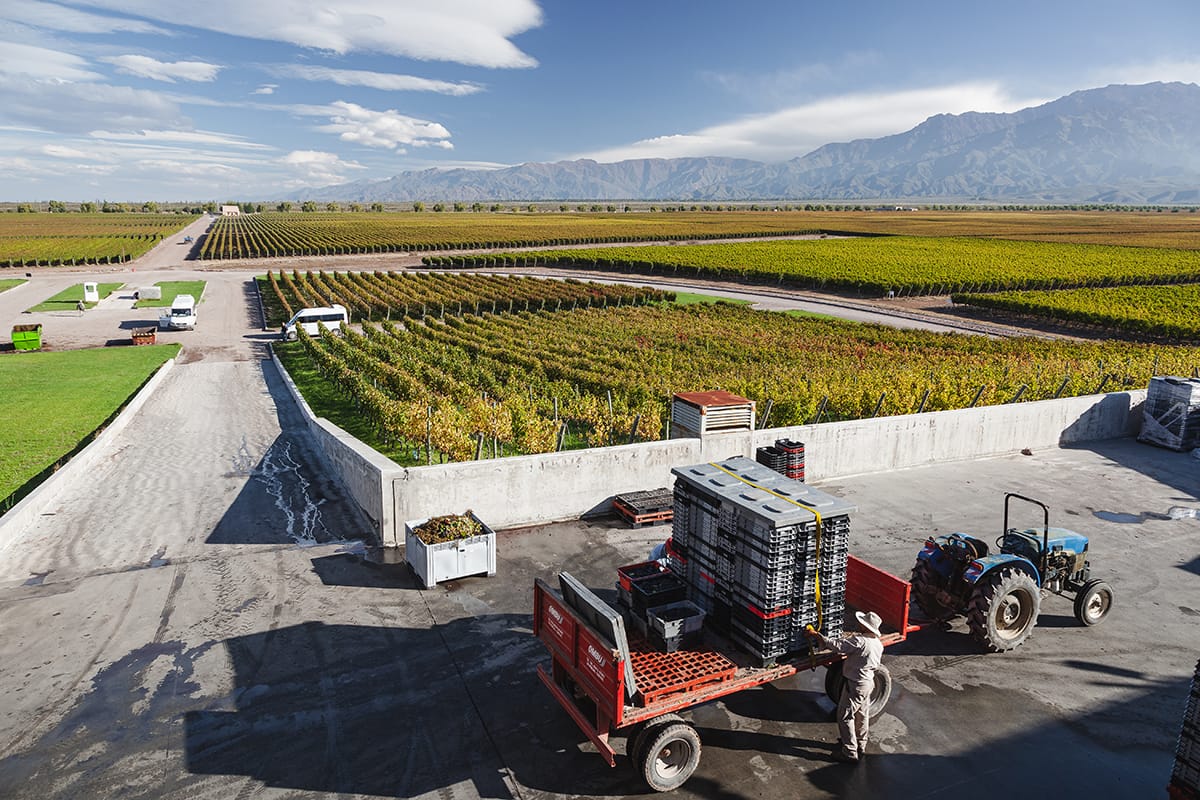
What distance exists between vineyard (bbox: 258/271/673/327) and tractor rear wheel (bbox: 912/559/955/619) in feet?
122

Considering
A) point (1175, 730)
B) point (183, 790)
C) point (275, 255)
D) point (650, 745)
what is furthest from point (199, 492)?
point (275, 255)

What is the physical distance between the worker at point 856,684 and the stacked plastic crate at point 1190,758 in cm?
275

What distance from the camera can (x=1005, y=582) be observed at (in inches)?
391

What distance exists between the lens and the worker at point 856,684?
7781mm

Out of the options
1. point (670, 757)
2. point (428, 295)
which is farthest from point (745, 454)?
point (428, 295)

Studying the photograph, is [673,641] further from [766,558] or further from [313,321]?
[313,321]

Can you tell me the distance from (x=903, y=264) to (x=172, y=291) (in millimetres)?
64074

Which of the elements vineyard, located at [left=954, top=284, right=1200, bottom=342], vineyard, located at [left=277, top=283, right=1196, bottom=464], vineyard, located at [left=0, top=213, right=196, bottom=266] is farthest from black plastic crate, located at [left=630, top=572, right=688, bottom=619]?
vineyard, located at [left=0, top=213, right=196, bottom=266]

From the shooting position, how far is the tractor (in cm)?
1001

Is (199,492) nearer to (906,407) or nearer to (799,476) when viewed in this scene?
(799,476)

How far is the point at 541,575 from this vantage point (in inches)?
488

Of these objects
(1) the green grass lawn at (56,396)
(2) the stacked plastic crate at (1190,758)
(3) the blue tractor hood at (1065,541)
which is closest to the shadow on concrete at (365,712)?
(2) the stacked plastic crate at (1190,758)

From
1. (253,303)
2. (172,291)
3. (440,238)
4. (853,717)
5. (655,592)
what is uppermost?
(440,238)

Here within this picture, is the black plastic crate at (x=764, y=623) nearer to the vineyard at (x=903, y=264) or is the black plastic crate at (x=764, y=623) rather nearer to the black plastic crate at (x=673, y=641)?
the black plastic crate at (x=673, y=641)
